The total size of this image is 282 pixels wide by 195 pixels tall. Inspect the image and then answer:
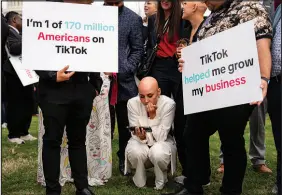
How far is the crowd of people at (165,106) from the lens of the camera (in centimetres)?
318

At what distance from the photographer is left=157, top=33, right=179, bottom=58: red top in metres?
4.16

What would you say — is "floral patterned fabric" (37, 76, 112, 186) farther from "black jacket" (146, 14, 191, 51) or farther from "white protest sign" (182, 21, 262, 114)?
"white protest sign" (182, 21, 262, 114)

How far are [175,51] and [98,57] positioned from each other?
3.34 feet

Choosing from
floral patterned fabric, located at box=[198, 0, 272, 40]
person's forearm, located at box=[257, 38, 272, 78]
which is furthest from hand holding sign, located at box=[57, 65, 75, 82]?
person's forearm, located at box=[257, 38, 272, 78]

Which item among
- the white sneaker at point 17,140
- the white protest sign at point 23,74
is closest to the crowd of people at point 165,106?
the white protest sign at point 23,74

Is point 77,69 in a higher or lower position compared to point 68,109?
higher

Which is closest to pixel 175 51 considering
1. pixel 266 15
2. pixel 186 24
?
pixel 186 24

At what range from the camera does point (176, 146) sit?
4.30 meters

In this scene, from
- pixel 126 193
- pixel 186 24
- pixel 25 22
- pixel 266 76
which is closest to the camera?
pixel 266 76

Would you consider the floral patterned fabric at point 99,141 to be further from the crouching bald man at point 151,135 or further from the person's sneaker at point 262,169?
the person's sneaker at point 262,169

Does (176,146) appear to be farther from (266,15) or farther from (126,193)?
(266,15)

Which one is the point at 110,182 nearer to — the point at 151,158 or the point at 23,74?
the point at 151,158

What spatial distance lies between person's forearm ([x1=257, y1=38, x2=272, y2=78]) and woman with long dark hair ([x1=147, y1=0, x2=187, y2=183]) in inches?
46.3

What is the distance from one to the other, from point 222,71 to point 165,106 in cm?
111
